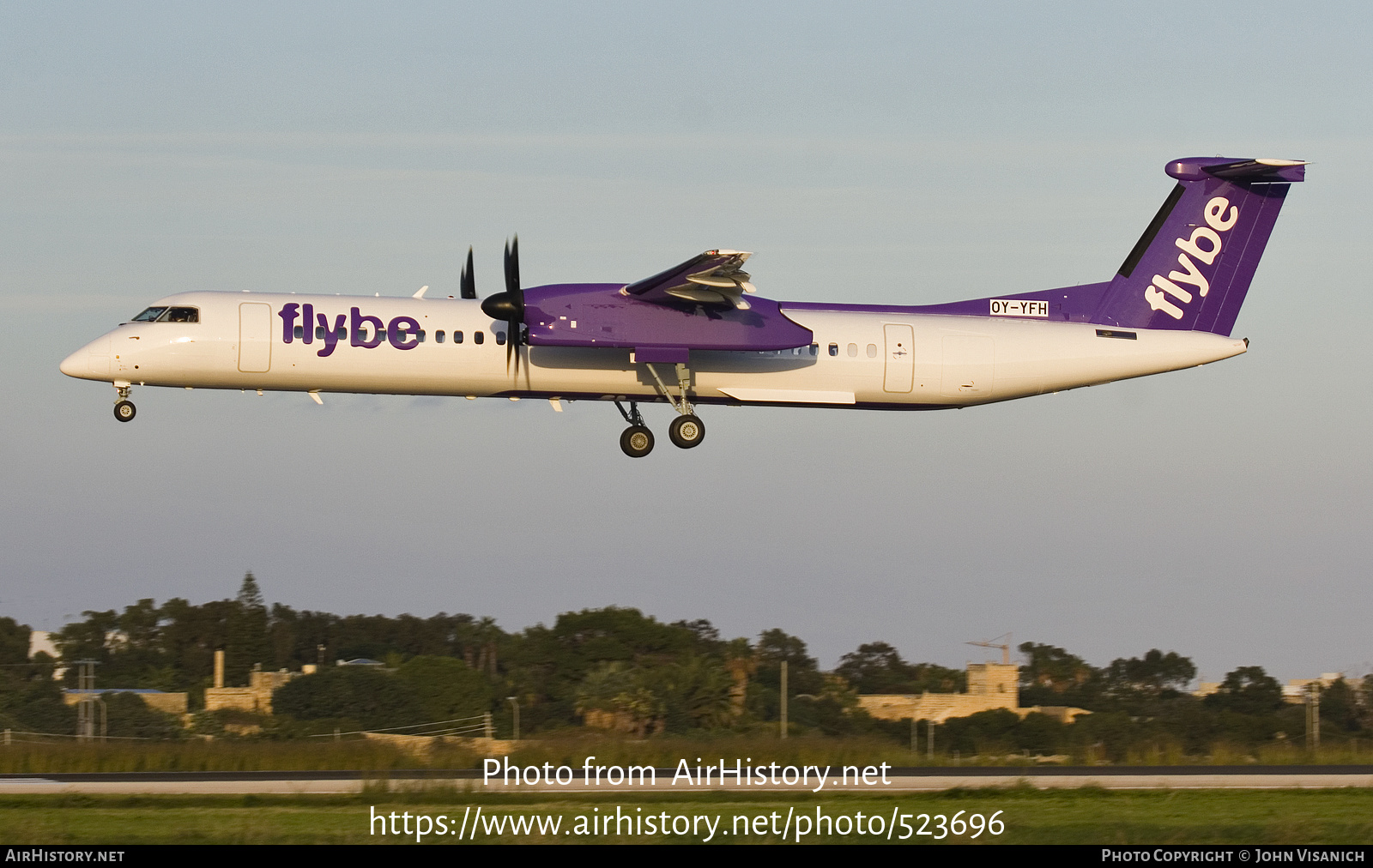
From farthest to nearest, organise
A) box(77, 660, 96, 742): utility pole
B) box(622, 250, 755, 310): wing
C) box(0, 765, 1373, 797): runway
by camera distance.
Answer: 1. box(77, 660, 96, 742): utility pole
2. box(622, 250, 755, 310): wing
3. box(0, 765, 1373, 797): runway

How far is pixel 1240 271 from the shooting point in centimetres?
2897

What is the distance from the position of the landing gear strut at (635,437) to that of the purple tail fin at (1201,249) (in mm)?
8475

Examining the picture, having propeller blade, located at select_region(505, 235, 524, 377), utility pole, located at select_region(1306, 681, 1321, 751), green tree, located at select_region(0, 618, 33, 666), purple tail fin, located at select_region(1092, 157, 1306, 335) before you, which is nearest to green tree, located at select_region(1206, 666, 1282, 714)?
utility pole, located at select_region(1306, 681, 1321, 751)

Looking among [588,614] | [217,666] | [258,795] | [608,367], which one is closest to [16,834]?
[258,795]

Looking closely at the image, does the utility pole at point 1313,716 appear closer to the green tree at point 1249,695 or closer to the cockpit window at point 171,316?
the green tree at point 1249,695

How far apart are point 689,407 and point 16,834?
1346 centimetres

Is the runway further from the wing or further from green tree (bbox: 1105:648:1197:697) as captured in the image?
green tree (bbox: 1105:648:1197:697)

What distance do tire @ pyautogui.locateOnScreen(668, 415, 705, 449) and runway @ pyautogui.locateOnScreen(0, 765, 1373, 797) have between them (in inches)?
227

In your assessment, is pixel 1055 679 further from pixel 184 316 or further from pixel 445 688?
pixel 184 316

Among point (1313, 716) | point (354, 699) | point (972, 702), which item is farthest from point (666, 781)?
point (972, 702)

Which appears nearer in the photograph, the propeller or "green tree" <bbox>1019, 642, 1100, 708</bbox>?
the propeller

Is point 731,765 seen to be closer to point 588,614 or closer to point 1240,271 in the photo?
point 1240,271

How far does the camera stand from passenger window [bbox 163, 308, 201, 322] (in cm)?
2520

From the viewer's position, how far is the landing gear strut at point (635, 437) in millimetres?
27109
